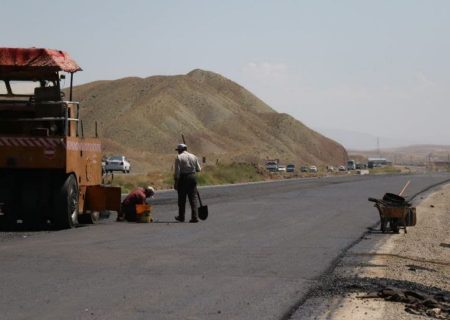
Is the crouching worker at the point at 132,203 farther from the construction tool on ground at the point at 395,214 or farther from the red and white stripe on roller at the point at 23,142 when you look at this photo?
the construction tool on ground at the point at 395,214

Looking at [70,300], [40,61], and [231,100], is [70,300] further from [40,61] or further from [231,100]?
[231,100]

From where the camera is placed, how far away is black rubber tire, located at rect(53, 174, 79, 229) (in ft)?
54.1

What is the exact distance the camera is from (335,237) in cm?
1667

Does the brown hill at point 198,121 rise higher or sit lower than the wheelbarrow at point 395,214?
higher

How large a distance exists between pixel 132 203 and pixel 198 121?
128816 mm

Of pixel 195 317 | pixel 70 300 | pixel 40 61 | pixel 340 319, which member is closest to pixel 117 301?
pixel 70 300

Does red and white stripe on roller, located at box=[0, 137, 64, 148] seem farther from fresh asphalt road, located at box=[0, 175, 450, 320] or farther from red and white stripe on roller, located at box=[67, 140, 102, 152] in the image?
fresh asphalt road, located at box=[0, 175, 450, 320]

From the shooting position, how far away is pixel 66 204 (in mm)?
16578

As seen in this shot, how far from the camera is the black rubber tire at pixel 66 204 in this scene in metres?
16.5

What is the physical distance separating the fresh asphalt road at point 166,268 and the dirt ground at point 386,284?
297mm

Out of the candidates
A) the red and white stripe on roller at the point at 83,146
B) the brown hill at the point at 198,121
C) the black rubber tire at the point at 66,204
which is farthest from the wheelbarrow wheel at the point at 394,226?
the brown hill at the point at 198,121

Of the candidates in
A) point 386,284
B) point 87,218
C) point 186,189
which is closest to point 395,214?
point 186,189

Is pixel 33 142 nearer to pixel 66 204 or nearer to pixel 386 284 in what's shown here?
pixel 66 204

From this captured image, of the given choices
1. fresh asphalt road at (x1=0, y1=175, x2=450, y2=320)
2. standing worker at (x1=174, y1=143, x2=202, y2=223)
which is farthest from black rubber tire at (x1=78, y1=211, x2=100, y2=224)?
standing worker at (x1=174, y1=143, x2=202, y2=223)
